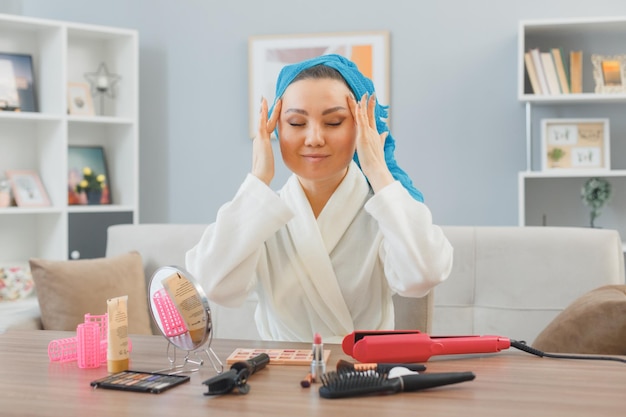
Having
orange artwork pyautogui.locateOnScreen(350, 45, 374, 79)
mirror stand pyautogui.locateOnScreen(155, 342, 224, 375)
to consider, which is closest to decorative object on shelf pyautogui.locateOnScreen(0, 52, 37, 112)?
orange artwork pyautogui.locateOnScreen(350, 45, 374, 79)

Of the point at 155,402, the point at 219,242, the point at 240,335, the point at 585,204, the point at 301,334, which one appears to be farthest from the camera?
the point at 585,204

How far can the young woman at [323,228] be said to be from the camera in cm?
152

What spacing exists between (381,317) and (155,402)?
0.74 m

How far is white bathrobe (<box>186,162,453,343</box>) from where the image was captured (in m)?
1.51

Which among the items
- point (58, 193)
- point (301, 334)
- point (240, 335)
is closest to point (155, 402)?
point (301, 334)

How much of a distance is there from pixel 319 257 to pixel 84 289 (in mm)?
1242

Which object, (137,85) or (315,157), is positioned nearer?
(315,157)

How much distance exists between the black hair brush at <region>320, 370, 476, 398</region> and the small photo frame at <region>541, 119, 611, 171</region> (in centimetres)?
266

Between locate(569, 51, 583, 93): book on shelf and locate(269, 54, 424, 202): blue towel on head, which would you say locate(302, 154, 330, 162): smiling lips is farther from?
locate(569, 51, 583, 93): book on shelf

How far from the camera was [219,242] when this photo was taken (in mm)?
1533

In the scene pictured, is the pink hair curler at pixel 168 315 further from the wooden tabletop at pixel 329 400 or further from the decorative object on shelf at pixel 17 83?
the decorative object on shelf at pixel 17 83

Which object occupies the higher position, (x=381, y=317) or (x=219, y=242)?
(x=219, y=242)

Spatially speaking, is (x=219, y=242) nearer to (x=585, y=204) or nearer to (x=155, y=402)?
(x=155, y=402)

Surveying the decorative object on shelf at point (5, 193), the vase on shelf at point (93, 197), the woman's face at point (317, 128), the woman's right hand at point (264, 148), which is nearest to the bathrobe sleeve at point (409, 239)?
the woman's face at point (317, 128)
